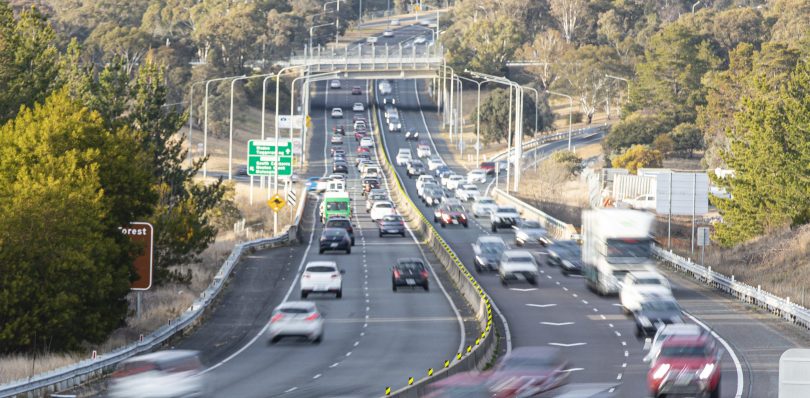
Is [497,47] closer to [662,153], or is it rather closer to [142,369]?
[662,153]

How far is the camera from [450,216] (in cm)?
7875

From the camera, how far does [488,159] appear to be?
451 ft

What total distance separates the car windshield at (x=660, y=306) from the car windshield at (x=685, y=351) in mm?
11313

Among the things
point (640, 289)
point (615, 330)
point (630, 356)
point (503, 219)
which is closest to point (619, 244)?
point (640, 289)

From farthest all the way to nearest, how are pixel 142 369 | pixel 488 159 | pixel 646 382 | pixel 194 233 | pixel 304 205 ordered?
pixel 488 159 < pixel 304 205 < pixel 194 233 < pixel 646 382 < pixel 142 369

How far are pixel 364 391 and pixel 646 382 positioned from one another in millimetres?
6434

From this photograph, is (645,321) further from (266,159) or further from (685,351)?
(266,159)

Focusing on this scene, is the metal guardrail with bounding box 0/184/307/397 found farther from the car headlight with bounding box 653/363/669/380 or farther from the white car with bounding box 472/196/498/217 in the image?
the white car with bounding box 472/196/498/217

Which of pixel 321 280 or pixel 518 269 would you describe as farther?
pixel 518 269

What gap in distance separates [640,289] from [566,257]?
1647 centimetres

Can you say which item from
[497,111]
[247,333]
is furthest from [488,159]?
[247,333]

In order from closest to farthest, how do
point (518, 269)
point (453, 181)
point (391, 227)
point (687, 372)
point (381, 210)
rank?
point (687, 372), point (518, 269), point (391, 227), point (381, 210), point (453, 181)

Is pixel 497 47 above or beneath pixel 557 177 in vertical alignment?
above

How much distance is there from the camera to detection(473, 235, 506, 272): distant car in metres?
57.8
